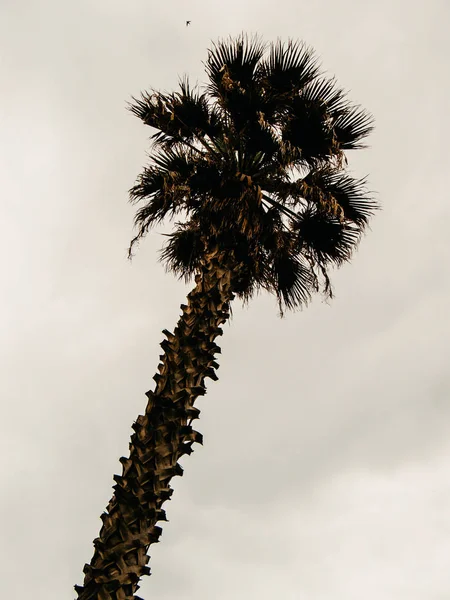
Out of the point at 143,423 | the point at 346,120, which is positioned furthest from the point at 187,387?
Result: the point at 346,120

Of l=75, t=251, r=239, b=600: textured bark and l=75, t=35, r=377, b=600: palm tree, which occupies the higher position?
l=75, t=35, r=377, b=600: palm tree

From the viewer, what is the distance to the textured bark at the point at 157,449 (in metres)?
5.84

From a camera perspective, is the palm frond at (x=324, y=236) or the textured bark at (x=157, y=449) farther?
the palm frond at (x=324, y=236)

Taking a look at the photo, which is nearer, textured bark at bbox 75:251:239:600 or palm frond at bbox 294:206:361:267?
textured bark at bbox 75:251:239:600

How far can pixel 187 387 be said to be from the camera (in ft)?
23.0

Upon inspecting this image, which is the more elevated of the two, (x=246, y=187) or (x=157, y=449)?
(x=246, y=187)

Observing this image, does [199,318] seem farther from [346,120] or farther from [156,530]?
[346,120]

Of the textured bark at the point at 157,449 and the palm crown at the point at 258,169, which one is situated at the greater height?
the palm crown at the point at 258,169

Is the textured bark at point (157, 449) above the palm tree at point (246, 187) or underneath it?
underneath

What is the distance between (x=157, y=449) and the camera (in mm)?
6500

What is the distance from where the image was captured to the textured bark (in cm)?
584

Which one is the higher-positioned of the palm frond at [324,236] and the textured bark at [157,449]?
the palm frond at [324,236]

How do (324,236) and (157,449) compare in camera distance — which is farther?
(324,236)

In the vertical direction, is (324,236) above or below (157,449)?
above
